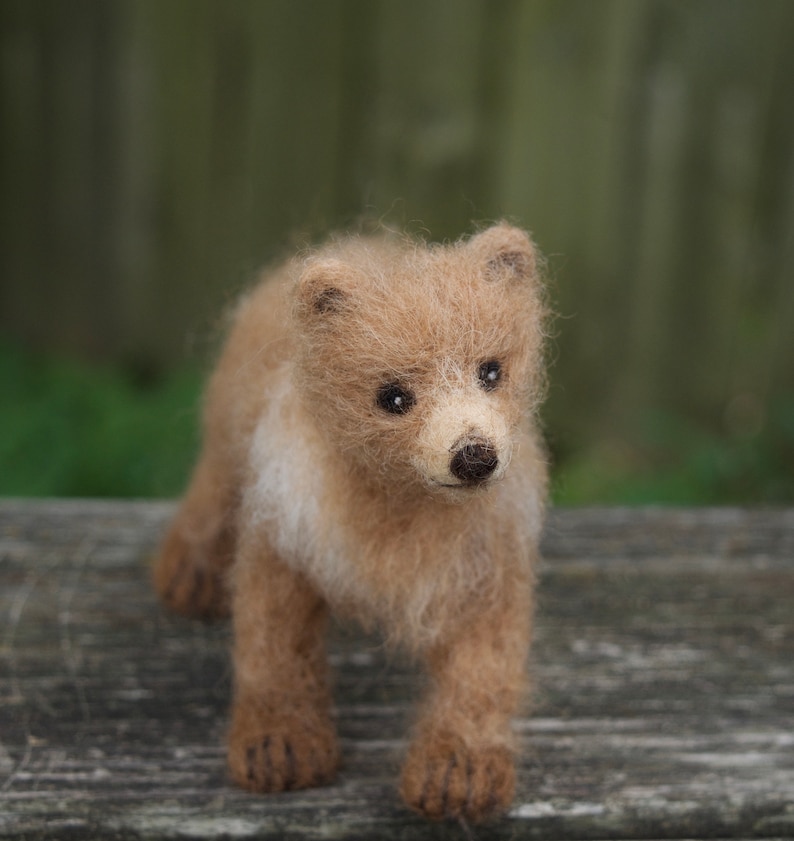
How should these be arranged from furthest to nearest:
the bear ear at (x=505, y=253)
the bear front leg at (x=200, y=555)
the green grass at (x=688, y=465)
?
1. the green grass at (x=688, y=465)
2. the bear front leg at (x=200, y=555)
3. the bear ear at (x=505, y=253)

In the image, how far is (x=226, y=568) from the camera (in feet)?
4.76

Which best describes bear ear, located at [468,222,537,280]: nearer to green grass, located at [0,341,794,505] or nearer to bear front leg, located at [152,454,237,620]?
bear front leg, located at [152,454,237,620]

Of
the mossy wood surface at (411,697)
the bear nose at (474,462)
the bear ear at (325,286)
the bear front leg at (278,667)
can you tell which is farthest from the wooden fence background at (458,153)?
the bear nose at (474,462)

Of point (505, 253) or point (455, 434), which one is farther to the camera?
point (505, 253)

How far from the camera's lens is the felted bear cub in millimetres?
962

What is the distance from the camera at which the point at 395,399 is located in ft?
3.19

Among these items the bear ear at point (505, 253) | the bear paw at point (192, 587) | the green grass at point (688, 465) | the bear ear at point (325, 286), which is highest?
the bear ear at point (505, 253)

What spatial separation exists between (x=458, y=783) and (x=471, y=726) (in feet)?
0.19

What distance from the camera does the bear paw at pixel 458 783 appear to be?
1.07 metres

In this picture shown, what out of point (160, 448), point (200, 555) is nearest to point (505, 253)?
point (200, 555)

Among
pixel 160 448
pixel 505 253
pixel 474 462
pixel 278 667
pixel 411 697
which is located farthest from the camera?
pixel 160 448

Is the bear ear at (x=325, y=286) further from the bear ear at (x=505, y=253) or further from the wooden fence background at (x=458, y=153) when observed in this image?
the wooden fence background at (x=458, y=153)

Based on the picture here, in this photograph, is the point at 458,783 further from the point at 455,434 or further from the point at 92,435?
the point at 92,435

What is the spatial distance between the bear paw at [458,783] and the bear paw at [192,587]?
0.46 m
